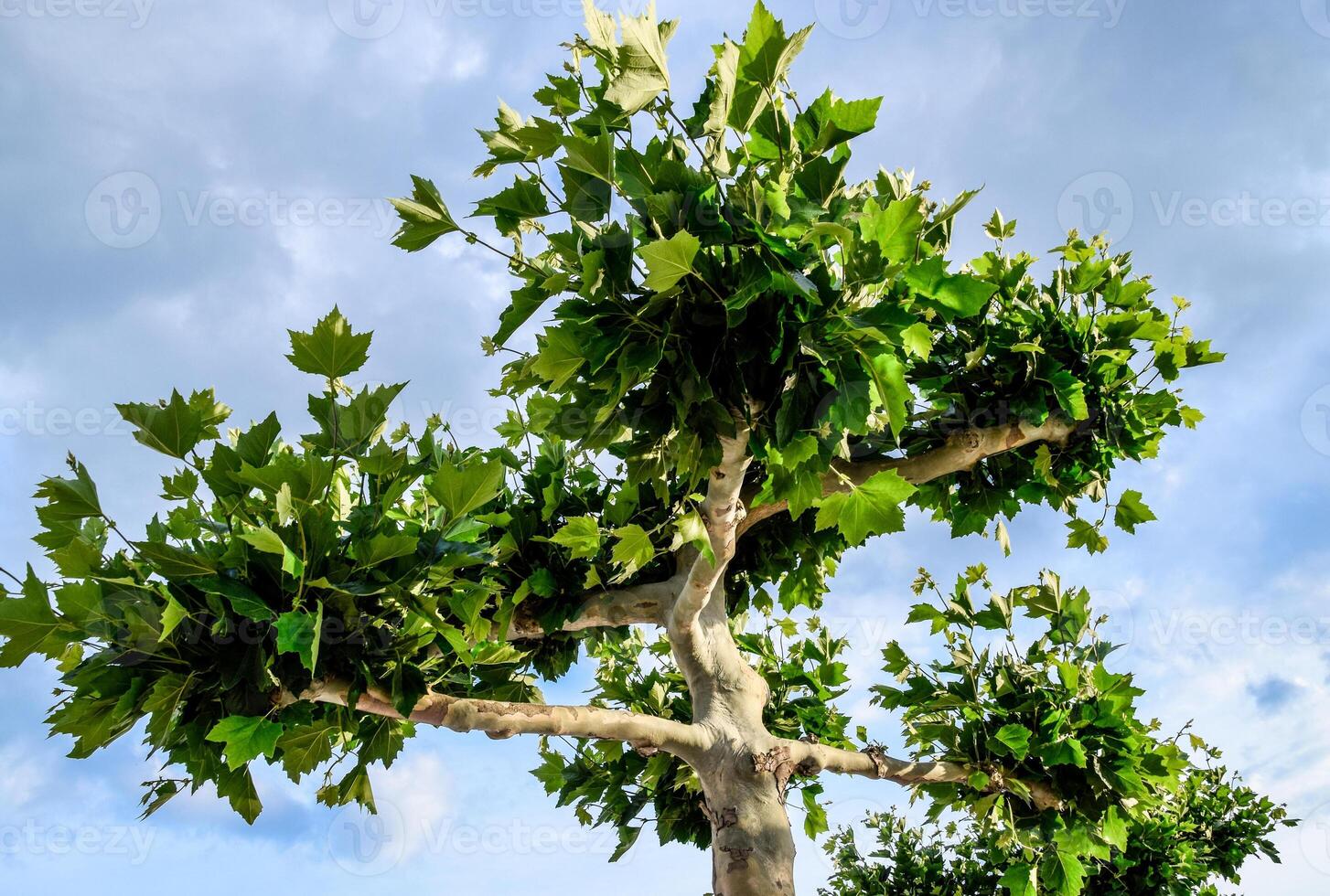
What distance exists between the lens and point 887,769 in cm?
415

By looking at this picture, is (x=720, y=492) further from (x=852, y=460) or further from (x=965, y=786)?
(x=965, y=786)

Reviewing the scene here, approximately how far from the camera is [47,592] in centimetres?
255

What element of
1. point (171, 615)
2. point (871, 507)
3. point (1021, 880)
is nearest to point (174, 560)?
point (171, 615)

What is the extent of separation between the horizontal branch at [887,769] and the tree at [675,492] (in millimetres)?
16

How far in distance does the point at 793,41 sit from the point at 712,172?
409 mm

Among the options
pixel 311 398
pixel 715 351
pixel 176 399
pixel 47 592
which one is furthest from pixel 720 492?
pixel 47 592

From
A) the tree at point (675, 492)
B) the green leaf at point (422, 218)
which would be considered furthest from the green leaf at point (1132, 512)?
the green leaf at point (422, 218)

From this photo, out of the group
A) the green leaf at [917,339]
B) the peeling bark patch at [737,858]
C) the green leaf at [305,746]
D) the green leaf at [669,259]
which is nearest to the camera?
the green leaf at [669,259]

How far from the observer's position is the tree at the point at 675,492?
8.54 feet

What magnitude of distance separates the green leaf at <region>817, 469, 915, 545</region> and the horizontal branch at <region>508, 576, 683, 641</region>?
131cm

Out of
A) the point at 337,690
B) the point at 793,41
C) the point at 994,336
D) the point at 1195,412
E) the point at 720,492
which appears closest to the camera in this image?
the point at 793,41

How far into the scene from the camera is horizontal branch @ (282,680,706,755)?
3281mm

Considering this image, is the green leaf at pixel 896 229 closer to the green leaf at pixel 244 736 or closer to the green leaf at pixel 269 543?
the green leaf at pixel 269 543

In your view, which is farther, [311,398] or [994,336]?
[994,336]
